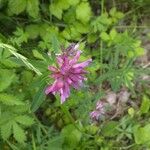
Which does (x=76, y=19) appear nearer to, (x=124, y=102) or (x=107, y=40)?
(x=107, y=40)

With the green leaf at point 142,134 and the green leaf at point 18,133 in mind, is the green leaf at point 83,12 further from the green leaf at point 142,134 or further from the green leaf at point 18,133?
the green leaf at point 18,133

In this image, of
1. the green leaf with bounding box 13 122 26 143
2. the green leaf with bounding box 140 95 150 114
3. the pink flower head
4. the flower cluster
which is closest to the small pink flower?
the flower cluster

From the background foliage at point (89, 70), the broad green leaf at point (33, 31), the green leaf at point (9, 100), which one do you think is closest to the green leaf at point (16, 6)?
the background foliage at point (89, 70)

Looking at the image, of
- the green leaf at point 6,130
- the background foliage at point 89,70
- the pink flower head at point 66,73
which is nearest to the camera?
the pink flower head at point 66,73

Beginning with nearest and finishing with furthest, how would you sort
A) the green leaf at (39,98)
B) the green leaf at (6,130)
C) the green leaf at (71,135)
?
the green leaf at (39,98) < the green leaf at (6,130) < the green leaf at (71,135)

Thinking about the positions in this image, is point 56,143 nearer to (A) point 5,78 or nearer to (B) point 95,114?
(B) point 95,114

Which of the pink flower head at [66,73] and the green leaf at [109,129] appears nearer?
the pink flower head at [66,73]
